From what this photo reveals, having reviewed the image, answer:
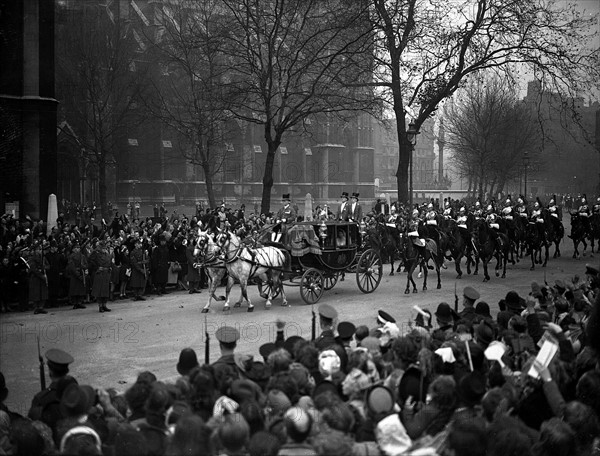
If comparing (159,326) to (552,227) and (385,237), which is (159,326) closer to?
(385,237)

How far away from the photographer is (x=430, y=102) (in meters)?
30.5

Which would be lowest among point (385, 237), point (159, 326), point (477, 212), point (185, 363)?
point (159, 326)

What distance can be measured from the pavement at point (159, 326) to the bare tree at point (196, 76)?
43.9ft

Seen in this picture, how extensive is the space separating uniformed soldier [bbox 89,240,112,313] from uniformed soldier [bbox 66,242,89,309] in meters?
0.24

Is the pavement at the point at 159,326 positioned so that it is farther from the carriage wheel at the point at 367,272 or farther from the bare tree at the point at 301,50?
the bare tree at the point at 301,50

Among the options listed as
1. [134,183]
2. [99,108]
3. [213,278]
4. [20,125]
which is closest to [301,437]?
[213,278]

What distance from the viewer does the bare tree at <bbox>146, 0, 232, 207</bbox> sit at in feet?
104

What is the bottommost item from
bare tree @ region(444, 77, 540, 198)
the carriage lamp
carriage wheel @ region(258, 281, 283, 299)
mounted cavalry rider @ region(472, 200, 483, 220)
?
carriage wheel @ region(258, 281, 283, 299)

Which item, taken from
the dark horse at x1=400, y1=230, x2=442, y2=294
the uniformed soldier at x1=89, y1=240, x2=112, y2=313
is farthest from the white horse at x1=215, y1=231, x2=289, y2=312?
the dark horse at x1=400, y1=230, x2=442, y2=294

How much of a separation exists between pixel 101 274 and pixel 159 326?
2848mm

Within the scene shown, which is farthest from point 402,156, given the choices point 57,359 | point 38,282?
point 57,359

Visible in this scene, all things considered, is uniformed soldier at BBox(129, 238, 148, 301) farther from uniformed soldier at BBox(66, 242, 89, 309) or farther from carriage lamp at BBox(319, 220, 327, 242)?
carriage lamp at BBox(319, 220, 327, 242)

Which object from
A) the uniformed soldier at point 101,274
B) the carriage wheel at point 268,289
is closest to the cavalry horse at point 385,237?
the carriage wheel at point 268,289

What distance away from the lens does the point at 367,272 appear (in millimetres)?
17734
